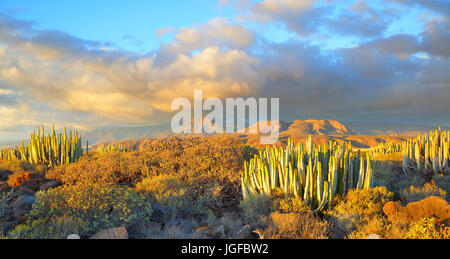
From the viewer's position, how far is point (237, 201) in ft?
28.2

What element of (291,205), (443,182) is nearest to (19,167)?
(291,205)

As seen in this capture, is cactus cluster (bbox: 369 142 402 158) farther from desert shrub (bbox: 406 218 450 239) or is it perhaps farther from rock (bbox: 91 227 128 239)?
rock (bbox: 91 227 128 239)

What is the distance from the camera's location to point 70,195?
7.07 m

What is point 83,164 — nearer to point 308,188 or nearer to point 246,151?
point 246,151

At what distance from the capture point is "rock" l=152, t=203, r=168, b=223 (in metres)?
6.77

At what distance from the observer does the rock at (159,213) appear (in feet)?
22.2

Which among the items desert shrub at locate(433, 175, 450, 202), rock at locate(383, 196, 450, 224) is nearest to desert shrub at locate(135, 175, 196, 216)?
rock at locate(383, 196, 450, 224)

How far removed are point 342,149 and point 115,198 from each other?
574 centimetres

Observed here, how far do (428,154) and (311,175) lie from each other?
27.7 ft

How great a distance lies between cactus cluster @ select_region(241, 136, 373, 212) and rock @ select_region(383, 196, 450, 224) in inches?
43.4

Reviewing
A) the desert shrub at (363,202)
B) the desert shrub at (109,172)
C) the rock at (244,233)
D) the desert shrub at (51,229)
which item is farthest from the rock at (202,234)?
the desert shrub at (109,172)

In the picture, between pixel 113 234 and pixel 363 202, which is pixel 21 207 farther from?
pixel 363 202

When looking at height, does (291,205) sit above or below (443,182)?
above
